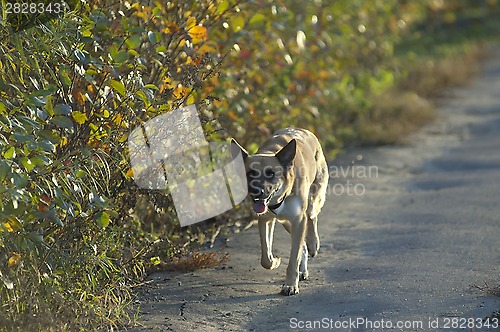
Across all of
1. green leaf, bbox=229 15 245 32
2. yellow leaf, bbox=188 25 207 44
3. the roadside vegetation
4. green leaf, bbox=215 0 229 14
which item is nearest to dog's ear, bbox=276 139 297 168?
the roadside vegetation

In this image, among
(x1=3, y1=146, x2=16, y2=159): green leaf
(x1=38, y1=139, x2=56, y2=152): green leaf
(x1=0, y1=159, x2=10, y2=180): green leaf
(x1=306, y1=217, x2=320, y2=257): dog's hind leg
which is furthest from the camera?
(x1=306, y1=217, x2=320, y2=257): dog's hind leg

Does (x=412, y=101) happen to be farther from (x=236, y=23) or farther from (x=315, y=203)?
(x=315, y=203)

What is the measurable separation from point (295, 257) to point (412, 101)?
29.4ft

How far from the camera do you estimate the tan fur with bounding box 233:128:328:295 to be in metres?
6.78

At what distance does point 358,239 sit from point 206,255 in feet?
5.49

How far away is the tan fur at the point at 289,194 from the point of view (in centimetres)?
678

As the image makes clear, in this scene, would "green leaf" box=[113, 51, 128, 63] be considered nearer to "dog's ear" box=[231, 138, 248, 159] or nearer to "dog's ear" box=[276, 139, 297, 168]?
"dog's ear" box=[231, 138, 248, 159]

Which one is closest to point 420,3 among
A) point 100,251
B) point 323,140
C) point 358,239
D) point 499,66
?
point 499,66

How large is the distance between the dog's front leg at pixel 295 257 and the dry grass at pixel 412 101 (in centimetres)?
630

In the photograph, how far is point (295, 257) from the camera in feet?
22.7

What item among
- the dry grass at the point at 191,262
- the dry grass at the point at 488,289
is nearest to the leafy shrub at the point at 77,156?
the dry grass at the point at 191,262

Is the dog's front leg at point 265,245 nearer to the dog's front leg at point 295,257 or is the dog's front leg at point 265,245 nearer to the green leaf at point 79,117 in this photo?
the dog's front leg at point 295,257

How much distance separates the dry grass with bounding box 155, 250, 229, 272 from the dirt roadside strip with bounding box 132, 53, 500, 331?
0.23ft

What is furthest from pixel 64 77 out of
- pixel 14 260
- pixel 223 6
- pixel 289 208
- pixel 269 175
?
pixel 289 208
